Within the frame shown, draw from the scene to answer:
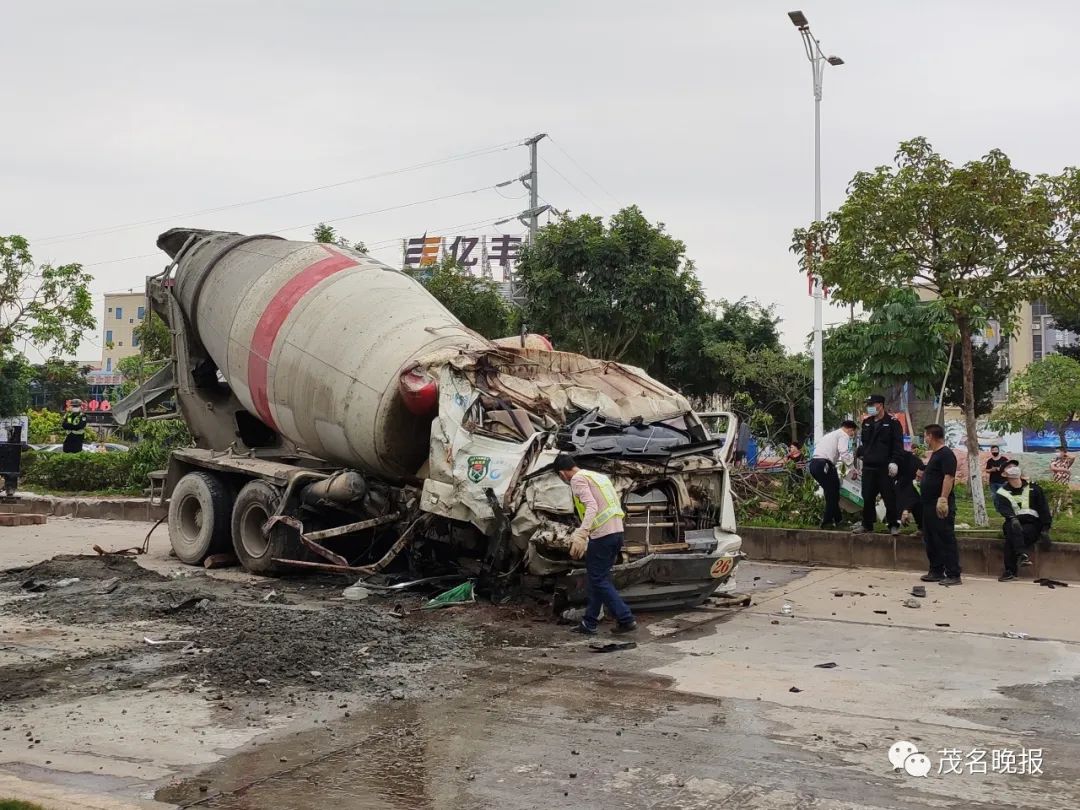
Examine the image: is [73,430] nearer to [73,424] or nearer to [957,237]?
[73,424]

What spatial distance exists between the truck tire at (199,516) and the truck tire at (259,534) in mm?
201

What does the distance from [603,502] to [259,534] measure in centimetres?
477

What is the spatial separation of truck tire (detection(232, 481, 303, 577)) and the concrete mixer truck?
0.02 metres

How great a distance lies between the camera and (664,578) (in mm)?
8688

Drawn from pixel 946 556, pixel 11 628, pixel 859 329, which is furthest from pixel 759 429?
pixel 11 628

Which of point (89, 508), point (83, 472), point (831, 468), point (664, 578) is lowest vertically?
point (89, 508)

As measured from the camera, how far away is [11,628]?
27.8ft

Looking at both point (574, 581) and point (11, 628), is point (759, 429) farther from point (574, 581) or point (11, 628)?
point (11, 628)

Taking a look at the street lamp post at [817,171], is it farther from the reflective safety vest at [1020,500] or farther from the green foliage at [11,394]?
the green foliage at [11,394]

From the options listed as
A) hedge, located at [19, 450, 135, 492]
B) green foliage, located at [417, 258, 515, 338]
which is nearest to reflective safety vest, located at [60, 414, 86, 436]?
hedge, located at [19, 450, 135, 492]

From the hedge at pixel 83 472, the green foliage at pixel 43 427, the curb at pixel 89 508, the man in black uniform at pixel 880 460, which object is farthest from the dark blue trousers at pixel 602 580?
the green foliage at pixel 43 427

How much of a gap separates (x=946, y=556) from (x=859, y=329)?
13903 mm

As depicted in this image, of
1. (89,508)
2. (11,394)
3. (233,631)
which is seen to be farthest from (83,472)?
(11,394)

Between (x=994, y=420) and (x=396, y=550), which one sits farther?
(x=994, y=420)
